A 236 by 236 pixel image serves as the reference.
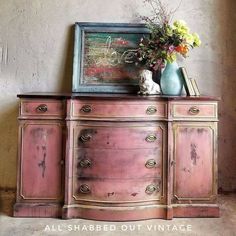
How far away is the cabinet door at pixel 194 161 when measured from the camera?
7.00 ft

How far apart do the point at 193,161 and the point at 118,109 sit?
0.69 meters

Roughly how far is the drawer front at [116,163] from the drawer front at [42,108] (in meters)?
0.34

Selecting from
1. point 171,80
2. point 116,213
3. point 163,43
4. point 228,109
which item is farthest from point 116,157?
point 228,109

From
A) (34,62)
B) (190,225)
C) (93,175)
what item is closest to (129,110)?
(93,175)

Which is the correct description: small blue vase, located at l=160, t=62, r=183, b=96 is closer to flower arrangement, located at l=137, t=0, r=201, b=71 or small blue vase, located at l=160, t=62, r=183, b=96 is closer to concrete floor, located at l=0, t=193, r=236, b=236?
flower arrangement, located at l=137, t=0, r=201, b=71

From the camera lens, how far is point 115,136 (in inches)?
81.3

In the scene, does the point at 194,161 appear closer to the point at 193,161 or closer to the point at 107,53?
the point at 193,161

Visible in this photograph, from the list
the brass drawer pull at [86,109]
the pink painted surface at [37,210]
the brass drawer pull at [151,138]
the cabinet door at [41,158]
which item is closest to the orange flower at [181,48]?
the brass drawer pull at [151,138]

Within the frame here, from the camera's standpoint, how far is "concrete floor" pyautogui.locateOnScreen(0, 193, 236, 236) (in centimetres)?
191

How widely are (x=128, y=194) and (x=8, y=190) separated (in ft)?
3.98

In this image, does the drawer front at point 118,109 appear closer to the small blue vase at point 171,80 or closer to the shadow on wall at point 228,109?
the small blue vase at point 171,80

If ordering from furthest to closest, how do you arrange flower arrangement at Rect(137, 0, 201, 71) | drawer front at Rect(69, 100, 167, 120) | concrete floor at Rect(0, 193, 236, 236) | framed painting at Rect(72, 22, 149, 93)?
framed painting at Rect(72, 22, 149, 93), flower arrangement at Rect(137, 0, 201, 71), drawer front at Rect(69, 100, 167, 120), concrete floor at Rect(0, 193, 236, 236)

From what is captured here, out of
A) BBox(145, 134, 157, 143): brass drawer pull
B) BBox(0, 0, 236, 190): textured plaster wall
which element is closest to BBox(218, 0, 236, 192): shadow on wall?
BBox(0, 0, 236, 190): textured plaster wall

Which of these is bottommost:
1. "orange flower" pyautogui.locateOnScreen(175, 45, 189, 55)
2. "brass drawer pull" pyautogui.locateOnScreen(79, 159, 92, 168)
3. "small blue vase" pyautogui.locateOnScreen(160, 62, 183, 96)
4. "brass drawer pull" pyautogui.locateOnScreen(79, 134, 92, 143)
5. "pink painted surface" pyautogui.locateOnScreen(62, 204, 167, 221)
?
"pink painted surface" pyautogui.locateOnScreen(62, 204, 167, 221)
